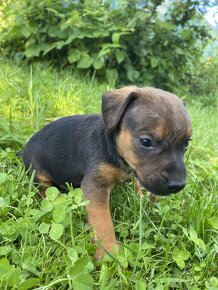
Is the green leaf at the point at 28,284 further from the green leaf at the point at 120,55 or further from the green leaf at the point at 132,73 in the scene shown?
the green leaf at the point at 132,73

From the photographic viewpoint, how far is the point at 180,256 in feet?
8.79

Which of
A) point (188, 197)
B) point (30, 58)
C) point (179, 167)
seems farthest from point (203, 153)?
point (30, 58)

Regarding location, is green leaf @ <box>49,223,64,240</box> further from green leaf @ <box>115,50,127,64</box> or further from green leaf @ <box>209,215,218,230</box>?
green leaf @ <box>115,50,127,64</box>

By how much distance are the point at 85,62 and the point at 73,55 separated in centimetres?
28

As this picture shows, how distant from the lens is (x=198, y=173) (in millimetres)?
4094

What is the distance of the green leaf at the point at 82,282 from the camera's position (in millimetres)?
2184

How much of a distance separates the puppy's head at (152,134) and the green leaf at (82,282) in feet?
2.46

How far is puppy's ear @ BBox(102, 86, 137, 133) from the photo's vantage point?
2.82m

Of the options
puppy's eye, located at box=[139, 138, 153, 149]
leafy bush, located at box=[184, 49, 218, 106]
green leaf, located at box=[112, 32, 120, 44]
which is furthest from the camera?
leafy bush, located at box=[184, 49, 218, 106]

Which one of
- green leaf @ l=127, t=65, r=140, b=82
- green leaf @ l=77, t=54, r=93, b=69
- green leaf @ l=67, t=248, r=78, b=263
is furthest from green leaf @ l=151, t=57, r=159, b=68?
green leaf @ l=67, t=248, r=78, b=263

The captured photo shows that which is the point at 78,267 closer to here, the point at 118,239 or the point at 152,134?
the point at 118,239

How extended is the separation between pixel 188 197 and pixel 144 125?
43.6 inches

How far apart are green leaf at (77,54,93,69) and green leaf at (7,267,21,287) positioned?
565 cm

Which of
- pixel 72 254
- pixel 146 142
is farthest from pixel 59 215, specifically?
pixel 146 142
